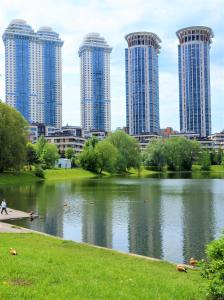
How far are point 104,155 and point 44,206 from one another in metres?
81.5

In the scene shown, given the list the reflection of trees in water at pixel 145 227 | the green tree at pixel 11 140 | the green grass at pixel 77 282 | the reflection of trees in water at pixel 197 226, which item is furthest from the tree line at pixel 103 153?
the green grass at pixel 77 282

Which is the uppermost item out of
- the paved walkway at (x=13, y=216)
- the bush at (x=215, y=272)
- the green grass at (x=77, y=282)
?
the bush at (x=215, y=272)

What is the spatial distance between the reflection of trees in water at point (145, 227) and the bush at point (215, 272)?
43.7 ft

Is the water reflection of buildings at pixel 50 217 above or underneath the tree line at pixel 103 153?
underneath

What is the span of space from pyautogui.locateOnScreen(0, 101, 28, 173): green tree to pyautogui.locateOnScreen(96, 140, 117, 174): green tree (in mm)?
35717

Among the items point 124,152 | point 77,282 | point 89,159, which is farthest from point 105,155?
point 77,282

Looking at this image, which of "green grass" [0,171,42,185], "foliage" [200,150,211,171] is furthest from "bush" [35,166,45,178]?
"foliage" [200,150,211,171]

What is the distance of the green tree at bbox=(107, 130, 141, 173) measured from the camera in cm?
13588

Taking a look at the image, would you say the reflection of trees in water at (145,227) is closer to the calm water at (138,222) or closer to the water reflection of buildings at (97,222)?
the calm water at (138,222)

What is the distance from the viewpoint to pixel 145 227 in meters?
31.4

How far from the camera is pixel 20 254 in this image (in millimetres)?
15500

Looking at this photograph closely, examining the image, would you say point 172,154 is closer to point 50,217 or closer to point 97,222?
point 50,217

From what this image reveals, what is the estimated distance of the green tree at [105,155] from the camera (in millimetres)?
127456

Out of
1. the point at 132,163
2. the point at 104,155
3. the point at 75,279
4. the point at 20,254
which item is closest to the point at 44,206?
the point at 20,254
